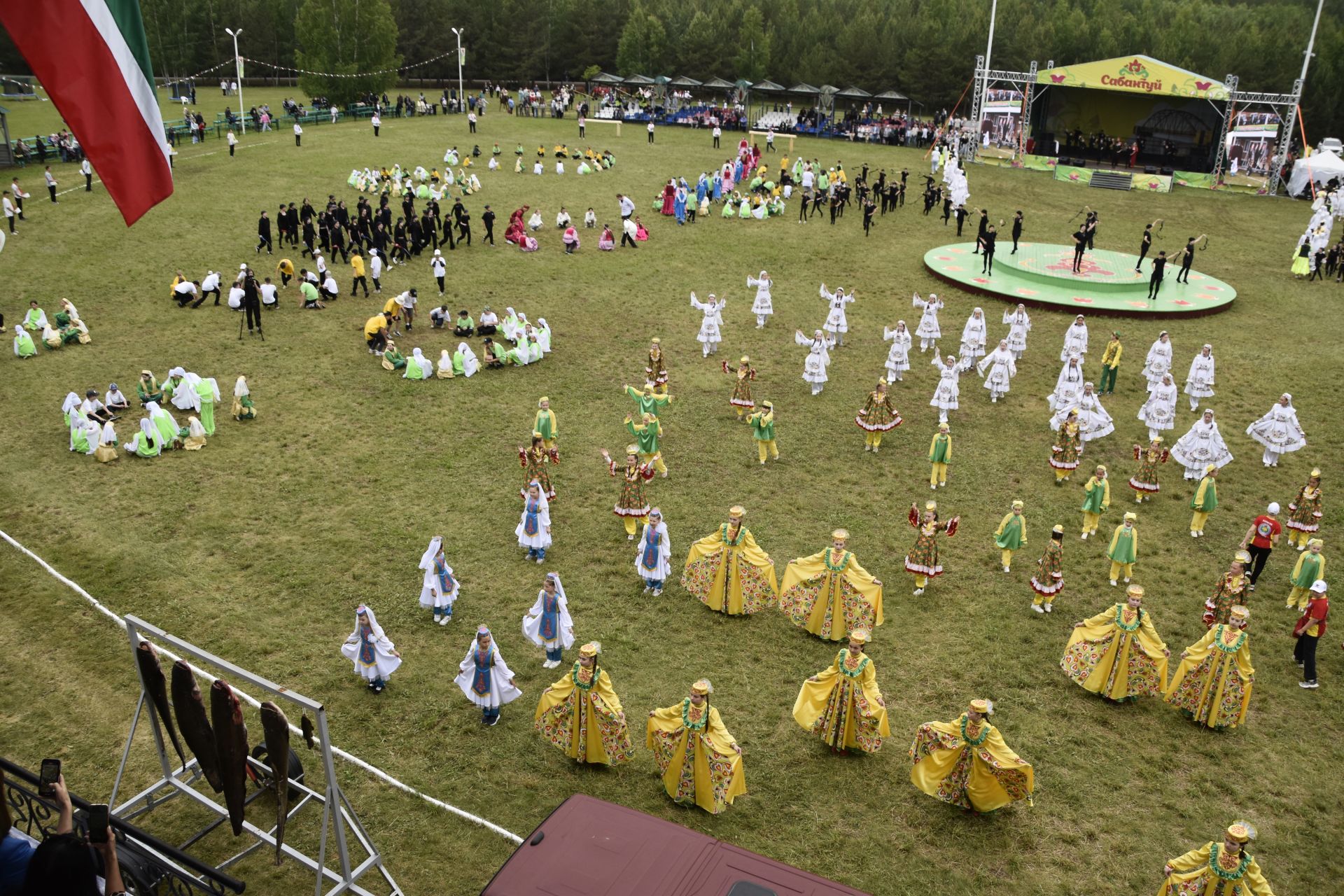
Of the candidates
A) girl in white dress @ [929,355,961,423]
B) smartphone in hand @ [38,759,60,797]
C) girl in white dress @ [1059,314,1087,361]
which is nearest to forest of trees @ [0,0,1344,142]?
girl in white dress @ [1059,314,1087,361]

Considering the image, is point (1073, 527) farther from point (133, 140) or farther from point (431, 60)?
point (431, 60)

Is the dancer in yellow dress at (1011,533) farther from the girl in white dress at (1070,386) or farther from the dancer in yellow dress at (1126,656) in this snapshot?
the girl in white dress at (1070,386)

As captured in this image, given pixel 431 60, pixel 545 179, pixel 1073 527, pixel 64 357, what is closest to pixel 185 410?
pixel 64 357

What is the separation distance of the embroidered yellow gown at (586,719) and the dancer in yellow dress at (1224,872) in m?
5.07

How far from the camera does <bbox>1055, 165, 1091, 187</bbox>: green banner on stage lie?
42.5 m

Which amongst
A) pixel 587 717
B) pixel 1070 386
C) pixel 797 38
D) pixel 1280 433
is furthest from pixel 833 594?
pixel 797 38

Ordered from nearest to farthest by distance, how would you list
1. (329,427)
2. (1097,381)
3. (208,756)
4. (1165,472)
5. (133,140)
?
(133,140) < (208,756) < (1165,472) < (329,427) < (1097,381)

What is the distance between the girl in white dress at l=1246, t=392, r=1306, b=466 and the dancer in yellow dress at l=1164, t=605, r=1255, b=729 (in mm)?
7912

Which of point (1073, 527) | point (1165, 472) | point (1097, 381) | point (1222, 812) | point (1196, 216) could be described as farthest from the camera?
point (1196, 216)

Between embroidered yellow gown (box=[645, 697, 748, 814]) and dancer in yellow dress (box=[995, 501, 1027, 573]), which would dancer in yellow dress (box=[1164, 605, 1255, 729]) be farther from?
embroidered yellow gown (box=[645, 697, 748, 814])

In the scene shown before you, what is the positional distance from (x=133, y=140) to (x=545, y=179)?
111ft

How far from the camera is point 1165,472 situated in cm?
1706

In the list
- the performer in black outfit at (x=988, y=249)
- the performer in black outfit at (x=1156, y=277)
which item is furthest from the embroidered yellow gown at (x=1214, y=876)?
the performer in black outfit at (x=988, y=249)

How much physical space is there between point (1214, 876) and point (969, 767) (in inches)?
88.0
